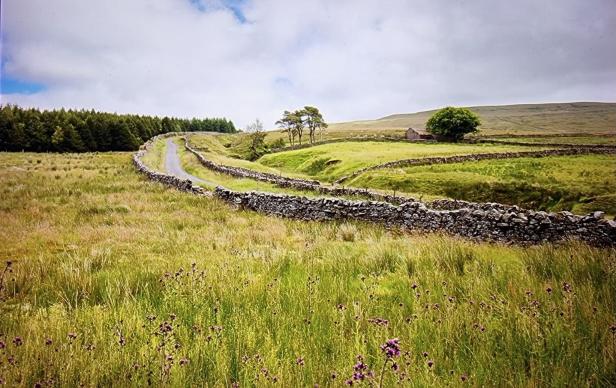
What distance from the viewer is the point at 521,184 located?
25875 millimetres

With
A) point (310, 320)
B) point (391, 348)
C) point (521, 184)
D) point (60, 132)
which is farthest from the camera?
point (60, 132)

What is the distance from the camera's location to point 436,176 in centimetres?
3003

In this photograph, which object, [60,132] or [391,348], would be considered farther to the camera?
[60,132]

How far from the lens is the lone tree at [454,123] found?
7375cm

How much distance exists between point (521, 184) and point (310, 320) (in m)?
27.7

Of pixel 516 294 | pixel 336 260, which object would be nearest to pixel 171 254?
pixel 336 260

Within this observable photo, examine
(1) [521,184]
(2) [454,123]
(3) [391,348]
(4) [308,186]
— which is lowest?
(1) [521,184]

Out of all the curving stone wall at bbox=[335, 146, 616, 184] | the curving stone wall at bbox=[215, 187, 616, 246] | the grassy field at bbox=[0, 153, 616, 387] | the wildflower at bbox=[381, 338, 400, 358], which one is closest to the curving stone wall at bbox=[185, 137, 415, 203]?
the curving stone wall at bbox=[215, 187, 616, 246]

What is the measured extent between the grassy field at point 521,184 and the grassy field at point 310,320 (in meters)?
19.9

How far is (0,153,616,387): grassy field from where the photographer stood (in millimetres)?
2629

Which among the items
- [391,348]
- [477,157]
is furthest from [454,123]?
[391,348]

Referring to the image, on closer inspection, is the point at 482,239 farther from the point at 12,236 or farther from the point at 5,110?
the point at 5,110

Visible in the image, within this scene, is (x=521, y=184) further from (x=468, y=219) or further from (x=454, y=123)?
(x=454, y=123)

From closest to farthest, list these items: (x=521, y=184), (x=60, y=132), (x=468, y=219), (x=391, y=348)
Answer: (x=391, y=348)
(x=468, y=219)
(x=521, y=184)
(x=60, y=132)
